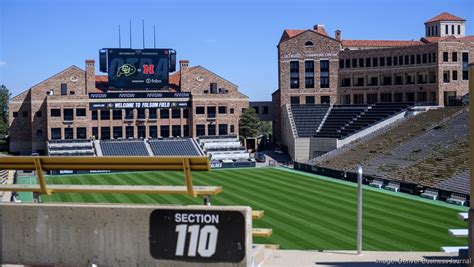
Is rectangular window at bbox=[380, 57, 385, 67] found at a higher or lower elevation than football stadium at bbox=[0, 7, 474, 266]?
higher

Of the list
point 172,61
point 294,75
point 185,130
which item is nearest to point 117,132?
point 185,130

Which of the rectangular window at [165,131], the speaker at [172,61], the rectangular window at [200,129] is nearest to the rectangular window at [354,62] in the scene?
the rectangular window at [200,129]

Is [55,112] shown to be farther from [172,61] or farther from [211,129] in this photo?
[211,129]

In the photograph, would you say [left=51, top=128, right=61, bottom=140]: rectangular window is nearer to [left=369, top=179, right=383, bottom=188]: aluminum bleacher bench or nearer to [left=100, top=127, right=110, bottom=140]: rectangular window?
[left=100, top=127, right=110, bottom=140]: rectangular window

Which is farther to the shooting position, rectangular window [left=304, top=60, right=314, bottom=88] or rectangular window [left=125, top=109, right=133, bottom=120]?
rectangular window [left=304, top=60, right=314, bottom=88]

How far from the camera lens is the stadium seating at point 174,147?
247 feet

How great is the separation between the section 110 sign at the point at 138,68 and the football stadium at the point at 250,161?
133 mm

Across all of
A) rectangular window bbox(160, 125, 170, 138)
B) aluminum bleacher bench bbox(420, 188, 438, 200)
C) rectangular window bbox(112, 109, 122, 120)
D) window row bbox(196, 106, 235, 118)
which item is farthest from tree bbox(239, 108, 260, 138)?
aluminum bleacher bench bbox(420, 188, 438, 200)

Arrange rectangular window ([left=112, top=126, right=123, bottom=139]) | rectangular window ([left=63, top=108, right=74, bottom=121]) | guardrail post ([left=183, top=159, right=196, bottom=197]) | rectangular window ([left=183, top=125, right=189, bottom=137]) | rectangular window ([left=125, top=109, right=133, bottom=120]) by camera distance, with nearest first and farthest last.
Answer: guardrail post ([left=183, top=159, right=196, bottom=197]) < rectangular window ([left=63, top=108, right=74, bottom=121]) < rectangular window ([left=125, top=109, right=133, bottom=120]) < rectangular window ([left=112, top=126, right=123, bottom=139]) < rectangular window ([left=183, top=125, right=189, bottom=137])

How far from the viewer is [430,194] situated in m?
42.0

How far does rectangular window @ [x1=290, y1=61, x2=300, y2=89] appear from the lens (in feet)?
273

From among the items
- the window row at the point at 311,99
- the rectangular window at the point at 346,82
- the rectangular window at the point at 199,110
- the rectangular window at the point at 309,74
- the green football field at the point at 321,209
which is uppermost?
the rectangular window at the point at 309,74

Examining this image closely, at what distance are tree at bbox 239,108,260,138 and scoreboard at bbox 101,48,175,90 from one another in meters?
10.8

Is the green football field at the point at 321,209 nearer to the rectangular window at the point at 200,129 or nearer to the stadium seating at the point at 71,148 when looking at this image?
the stadium seating at the point at 71,148
